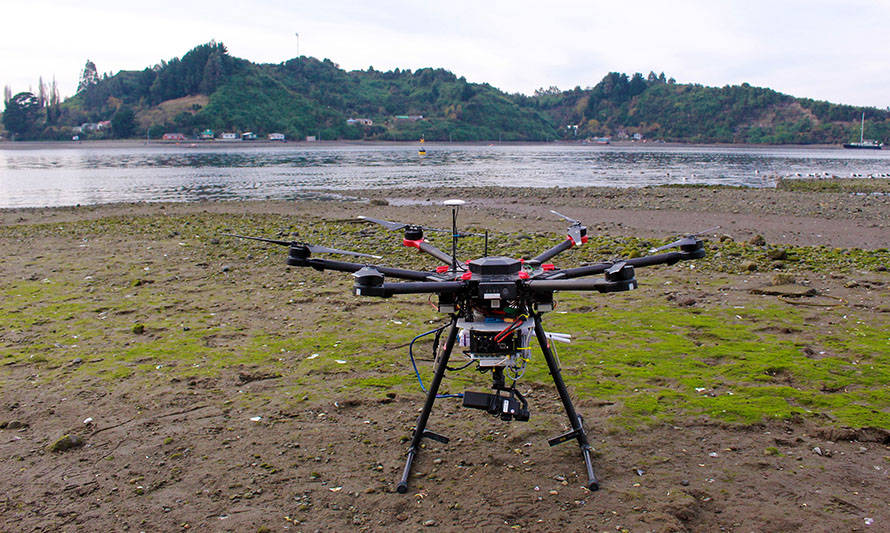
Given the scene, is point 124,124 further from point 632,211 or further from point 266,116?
point 632,211

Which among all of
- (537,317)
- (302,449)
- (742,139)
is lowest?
(302,449)

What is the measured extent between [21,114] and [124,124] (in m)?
32.1

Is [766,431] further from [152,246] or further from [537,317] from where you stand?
[152,246]

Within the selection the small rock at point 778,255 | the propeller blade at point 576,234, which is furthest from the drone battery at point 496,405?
the small rock at point 778,255

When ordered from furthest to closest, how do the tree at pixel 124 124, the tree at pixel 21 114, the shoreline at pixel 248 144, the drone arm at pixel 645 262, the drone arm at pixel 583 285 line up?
the tree at pixel 21 114
the tree at pixel 124 124
the shoreline at pixel 248 144
the drone arm at pixel 645 262
the drone arm at pixel 583 285

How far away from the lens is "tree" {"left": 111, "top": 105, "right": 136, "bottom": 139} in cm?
15912

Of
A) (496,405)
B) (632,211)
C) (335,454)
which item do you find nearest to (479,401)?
(496,405)

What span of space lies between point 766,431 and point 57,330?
835 cm

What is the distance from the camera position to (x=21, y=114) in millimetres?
168000

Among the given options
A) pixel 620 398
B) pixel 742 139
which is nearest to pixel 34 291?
pixel 620 398

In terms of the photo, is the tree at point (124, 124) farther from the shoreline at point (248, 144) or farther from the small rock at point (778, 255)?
Answer: the small rock at point (778, 255)

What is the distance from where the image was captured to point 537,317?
4.31 metres

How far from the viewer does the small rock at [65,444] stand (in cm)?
527

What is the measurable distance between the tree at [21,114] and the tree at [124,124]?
27.4m
